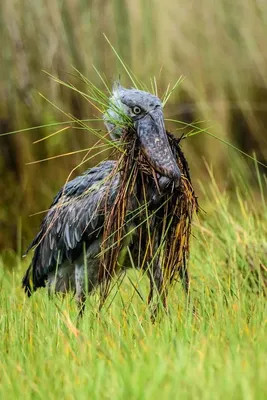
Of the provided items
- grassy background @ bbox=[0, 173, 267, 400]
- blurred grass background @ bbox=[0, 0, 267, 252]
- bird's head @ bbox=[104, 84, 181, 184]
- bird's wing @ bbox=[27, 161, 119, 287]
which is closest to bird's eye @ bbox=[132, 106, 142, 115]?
bird's head @ bbox=[104, 84, 181, 184]

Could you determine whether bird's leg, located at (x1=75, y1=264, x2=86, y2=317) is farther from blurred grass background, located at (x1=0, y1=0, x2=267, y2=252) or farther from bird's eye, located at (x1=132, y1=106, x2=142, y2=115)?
blurred grass background, located at (x1=0, y1=0, x2=267, y2=252)

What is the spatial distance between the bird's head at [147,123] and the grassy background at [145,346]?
0.47 metres

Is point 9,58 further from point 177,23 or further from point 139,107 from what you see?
point 139,107

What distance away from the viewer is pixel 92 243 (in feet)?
13.7

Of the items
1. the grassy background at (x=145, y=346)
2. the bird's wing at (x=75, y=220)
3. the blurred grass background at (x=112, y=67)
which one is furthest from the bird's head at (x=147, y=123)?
the blurred grass background at (x=112, y=67)

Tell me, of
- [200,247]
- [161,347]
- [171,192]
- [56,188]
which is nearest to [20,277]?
[200,247]

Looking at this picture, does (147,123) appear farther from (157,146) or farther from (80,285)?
(80,285)

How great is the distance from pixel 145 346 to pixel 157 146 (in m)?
0.78

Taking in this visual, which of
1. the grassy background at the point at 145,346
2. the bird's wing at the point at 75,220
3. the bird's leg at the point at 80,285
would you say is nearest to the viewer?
the grassy background at the point at 145,346

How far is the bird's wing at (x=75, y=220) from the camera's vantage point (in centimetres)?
396

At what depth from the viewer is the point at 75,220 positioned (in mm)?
4285

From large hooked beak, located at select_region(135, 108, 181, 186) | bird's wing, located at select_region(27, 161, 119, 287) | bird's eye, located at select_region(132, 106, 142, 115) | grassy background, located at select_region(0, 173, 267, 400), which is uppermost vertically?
bird's eye, located at select_region(132, 106, 142, 115)

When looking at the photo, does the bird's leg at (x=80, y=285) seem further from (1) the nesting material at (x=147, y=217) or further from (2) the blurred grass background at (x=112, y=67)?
(2) the blurred grass background at (x=112, y=67)

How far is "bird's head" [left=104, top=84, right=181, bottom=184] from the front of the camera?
135 inches
